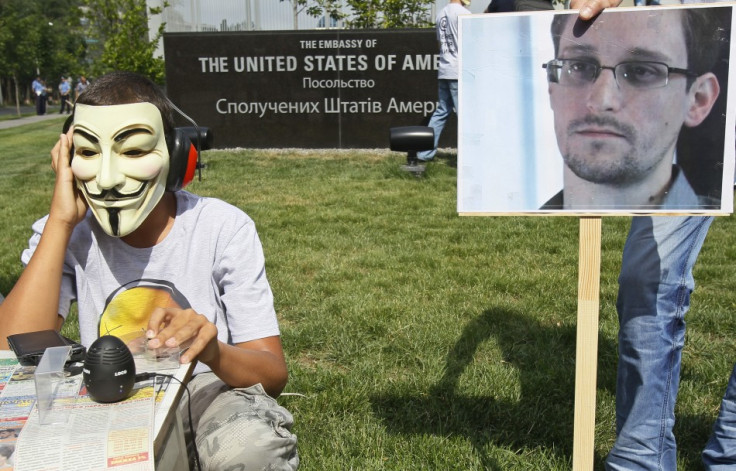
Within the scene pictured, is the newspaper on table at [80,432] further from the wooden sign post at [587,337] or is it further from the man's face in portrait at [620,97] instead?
the man's face in portrait at [620,97]

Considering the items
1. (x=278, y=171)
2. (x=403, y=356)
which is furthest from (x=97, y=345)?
(x=278, y=171)

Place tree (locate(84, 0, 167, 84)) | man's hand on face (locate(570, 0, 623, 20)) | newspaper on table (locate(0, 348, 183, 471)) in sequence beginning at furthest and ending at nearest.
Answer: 1. tree (locate(84, 0, 167, 84))
2. man's hand on face (locate(570, 0, 623, 20))
3. newspaper on table (locate(0, 348, 183, 471))

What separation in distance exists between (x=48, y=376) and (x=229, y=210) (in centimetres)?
87

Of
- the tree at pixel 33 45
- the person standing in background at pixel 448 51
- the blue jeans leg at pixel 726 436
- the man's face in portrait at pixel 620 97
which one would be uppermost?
the tree at pixel 33 45

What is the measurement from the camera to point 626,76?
215 centimetres

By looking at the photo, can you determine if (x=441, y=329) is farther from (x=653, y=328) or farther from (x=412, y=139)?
(x=653, y=328)

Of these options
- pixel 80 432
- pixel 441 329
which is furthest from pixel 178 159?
pixel 441 329

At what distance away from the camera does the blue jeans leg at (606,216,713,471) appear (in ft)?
7.95

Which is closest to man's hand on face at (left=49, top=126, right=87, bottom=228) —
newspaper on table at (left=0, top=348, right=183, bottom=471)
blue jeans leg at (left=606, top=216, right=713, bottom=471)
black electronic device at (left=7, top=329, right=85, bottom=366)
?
Answer: black electronic device at (left=7, top=329, right=85, bottom=366)

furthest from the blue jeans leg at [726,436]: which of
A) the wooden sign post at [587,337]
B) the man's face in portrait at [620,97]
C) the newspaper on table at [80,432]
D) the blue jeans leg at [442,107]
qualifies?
the blue jeans leg at [442,107]

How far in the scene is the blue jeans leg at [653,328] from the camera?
242cm

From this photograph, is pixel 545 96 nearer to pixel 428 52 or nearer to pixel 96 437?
pixel 96 437

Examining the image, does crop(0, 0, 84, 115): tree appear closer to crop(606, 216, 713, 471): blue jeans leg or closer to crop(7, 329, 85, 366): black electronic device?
crop(7, 329, 85, 366): black electronic device

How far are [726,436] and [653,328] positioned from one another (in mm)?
A: 501
